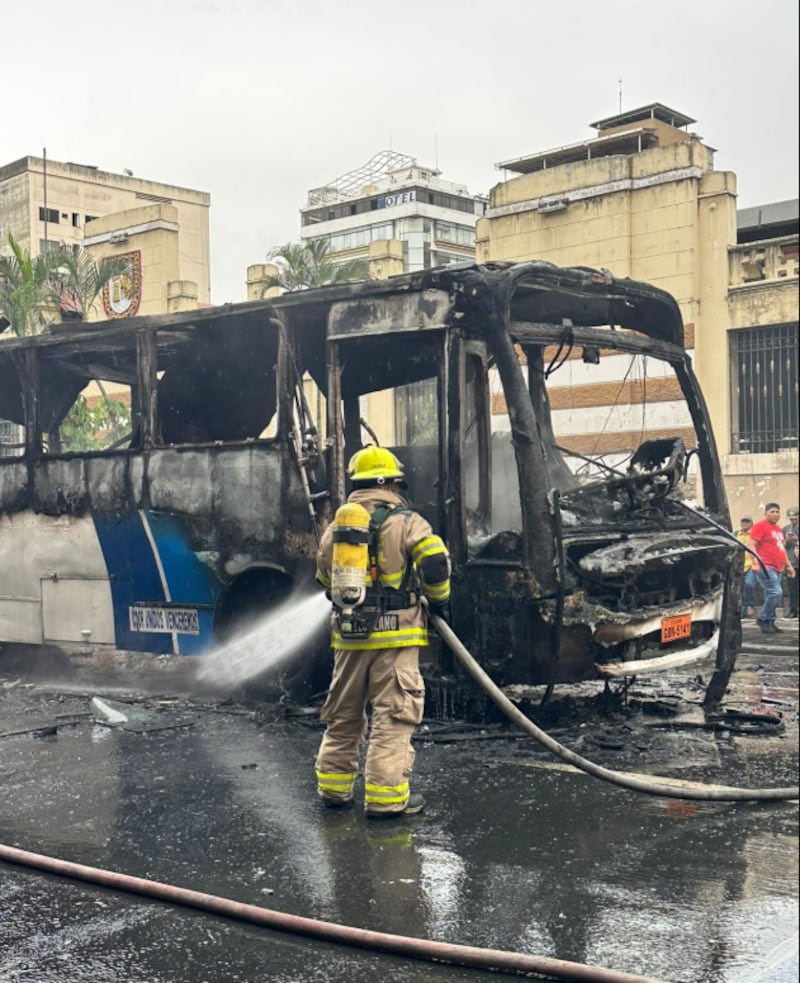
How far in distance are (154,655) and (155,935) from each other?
17.0 ft

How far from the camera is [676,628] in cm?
737

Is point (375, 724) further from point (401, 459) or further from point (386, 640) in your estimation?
point (401, 459)

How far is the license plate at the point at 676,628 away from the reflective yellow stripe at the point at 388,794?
2.30m

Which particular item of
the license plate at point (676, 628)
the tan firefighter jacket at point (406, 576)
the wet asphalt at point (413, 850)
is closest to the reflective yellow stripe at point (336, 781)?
the wet asphalt at point (413, 850)

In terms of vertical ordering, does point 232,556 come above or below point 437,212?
below

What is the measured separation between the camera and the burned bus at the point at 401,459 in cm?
709

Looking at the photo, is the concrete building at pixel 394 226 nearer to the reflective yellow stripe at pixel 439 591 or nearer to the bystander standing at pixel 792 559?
the reflective yellow stripe at pixel 439 591

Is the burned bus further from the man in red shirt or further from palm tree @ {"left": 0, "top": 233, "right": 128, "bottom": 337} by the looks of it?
palm tree @ {"left": 0, "top": 233, "right": 128, "bottom": 337}

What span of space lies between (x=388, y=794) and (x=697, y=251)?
1648 cm

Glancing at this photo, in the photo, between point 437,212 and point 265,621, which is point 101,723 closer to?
point 265,621

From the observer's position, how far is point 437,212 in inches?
1353

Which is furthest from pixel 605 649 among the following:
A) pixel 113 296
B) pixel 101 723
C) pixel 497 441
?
pixel 113 296

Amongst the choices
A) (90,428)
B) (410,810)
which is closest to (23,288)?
(90,428)

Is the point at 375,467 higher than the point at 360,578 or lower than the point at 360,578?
higher
